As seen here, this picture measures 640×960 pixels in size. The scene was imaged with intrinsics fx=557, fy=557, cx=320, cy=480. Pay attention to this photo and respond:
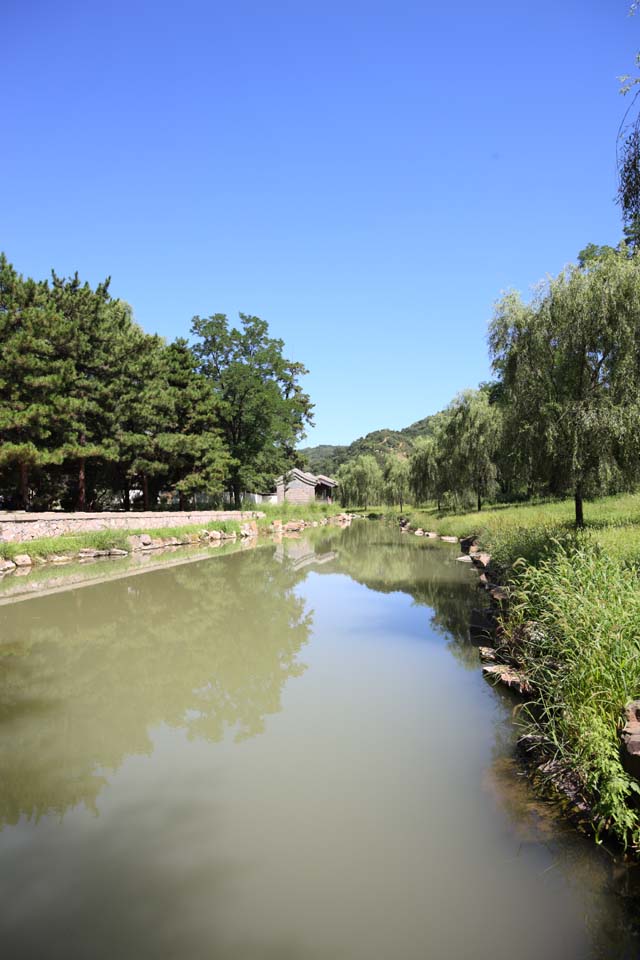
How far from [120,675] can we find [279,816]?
3.67m

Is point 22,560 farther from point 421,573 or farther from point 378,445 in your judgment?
point 378,445

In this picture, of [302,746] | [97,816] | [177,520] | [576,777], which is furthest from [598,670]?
[177,520]

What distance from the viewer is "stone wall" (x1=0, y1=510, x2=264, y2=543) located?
17.5 m

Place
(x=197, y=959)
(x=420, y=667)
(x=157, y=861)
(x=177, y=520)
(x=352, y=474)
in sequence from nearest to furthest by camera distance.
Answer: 1. (x=197, y=959)
2. (x=157, y=861)
3. (x=420, y=667)
4. (x=177, y=520)
5. (x=352, y=474)

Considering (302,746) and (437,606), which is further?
(437,606)

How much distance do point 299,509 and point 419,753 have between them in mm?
36323

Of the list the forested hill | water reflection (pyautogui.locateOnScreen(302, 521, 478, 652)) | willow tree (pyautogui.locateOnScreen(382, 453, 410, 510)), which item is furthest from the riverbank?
the forested hill

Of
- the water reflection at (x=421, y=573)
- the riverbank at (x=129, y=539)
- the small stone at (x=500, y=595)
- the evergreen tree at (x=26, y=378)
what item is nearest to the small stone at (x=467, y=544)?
the water reflection at (x=421, y=573)

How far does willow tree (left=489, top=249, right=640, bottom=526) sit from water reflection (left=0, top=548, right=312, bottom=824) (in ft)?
20.6

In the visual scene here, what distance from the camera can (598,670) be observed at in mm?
4062

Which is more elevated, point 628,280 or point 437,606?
point 628,280

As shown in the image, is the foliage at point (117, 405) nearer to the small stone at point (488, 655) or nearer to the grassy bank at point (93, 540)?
the grassy bank at point (93, 540)

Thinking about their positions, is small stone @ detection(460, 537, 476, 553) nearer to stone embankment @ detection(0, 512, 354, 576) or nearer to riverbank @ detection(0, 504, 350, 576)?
stone embankment @ detection(0, 512, 354, 576)

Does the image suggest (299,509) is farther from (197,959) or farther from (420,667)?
(197,959)
